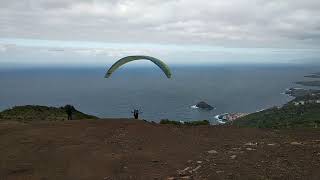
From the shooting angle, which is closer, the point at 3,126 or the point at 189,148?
the point at 189,148

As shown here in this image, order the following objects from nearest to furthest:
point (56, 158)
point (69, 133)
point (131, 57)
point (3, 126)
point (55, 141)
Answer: point (56, 158)
point (55, 141)
point (69, 133)
point (3, 126)
point (131, 57)

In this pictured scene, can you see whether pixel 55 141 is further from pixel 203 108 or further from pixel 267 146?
pixel 203 108

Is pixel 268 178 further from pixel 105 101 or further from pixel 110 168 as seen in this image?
pixel 105 101

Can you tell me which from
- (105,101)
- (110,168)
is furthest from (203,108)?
(110,168)

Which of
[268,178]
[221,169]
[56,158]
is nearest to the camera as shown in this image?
[268,178]

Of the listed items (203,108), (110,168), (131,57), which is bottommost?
(203,108)

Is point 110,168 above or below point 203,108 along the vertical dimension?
above
